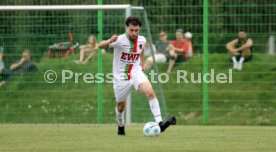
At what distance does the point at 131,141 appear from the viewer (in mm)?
11664

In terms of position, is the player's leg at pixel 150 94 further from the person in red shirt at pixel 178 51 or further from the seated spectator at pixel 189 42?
the person in red shirt at pixel 178 51

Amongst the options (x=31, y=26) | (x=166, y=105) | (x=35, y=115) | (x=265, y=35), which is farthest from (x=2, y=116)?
(x=265, y=35)

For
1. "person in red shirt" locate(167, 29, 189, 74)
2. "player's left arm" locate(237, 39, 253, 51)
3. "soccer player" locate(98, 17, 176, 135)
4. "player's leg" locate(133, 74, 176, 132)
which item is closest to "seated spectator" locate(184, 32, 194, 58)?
"person in red shirt" locate(167, 29, 189, 74)

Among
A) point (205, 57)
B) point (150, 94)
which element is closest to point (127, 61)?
point (150, 94)

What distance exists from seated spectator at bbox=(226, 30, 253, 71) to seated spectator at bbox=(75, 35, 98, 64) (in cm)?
323

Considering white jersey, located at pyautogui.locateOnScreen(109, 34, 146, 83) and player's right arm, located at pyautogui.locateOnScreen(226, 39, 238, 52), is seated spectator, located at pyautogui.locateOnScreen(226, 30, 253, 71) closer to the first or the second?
player's right arm, located at pyautogui.locateOnScreen(226, 39, 238, 52)

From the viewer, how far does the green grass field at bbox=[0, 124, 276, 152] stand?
404 inches

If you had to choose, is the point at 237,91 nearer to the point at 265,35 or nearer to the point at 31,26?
the point at 265,35

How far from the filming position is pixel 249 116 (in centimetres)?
1811

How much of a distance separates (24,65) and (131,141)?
6664 millimetres

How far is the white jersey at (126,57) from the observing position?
12.7 metres

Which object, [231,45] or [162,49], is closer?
[231,45]

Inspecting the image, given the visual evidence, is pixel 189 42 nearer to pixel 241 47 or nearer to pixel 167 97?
pixel 241 47

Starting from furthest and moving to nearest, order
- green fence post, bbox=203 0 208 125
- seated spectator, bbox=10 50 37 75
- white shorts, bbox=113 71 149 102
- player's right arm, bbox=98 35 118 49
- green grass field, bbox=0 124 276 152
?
1. seated spectator, bbox=10 50 37 75
2. green fence post, bbox=203 0 208 125
3. white shorts, bbox=113 71 149 102
4. player's right arm, bbox=98 35 118 49
5. green grass field, bbox=0 124 276 152
